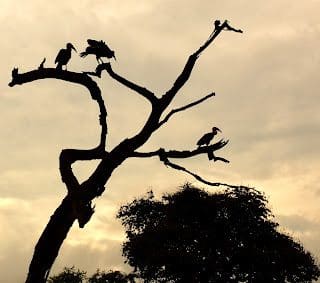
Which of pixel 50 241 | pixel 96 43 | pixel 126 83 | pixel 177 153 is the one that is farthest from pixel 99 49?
pixel 50 241

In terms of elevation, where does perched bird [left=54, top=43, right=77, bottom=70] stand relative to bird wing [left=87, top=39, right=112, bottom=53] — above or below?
above

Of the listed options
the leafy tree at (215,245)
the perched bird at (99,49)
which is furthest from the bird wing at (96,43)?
the leafy tree at (215,245)

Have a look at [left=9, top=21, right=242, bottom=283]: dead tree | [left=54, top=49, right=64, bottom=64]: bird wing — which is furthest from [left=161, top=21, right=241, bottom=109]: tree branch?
[left=54, top=49, right=64, bottom=64]: bird wing

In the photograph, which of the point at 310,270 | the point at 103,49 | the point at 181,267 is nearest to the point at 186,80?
the point at 103,49

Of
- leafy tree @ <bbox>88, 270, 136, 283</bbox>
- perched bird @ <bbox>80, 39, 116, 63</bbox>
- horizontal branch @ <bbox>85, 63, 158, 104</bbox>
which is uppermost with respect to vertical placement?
leafy tree @ <bbox>88, 270, 136, 283</bbox>

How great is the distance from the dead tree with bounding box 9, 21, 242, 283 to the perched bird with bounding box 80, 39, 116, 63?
51 centimetres

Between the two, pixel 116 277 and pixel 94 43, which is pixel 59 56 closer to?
pixel 94 43

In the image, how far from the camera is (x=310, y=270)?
7644 centimetres

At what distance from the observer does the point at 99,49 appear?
26.6 feet

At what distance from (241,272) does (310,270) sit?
8.68 m

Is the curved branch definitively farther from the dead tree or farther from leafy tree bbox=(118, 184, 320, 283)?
leafy tree bbox=(118, 184, 320, 283)

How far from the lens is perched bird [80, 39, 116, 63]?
7.99 m

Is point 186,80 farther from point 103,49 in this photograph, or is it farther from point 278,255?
point 278,255

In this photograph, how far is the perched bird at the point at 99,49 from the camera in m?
7.99
